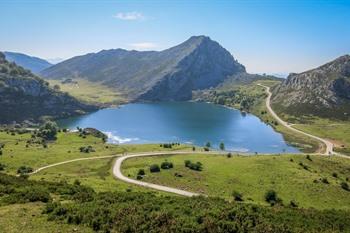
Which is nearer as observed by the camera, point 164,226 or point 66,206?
point 164,226

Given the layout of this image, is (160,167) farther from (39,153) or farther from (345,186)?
(345,186)

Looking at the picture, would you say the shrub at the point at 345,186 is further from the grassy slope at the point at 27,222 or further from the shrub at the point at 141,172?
the grassy slope at the point at 27,222

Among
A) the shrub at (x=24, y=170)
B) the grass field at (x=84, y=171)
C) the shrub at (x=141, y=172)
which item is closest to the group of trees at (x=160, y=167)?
the shrub at (x=141, y=172)

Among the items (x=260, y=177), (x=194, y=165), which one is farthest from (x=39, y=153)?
(x=260, y=177)

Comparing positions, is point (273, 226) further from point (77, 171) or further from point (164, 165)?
point (77, 171)

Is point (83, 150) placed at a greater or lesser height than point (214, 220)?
lesser

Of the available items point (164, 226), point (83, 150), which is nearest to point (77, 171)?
point (83, 150)

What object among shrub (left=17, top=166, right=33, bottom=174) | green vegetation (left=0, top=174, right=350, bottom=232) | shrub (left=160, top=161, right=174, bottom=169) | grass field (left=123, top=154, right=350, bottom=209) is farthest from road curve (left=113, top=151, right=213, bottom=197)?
green vegetation (left=0, top=174, right=350, bottom=232)
